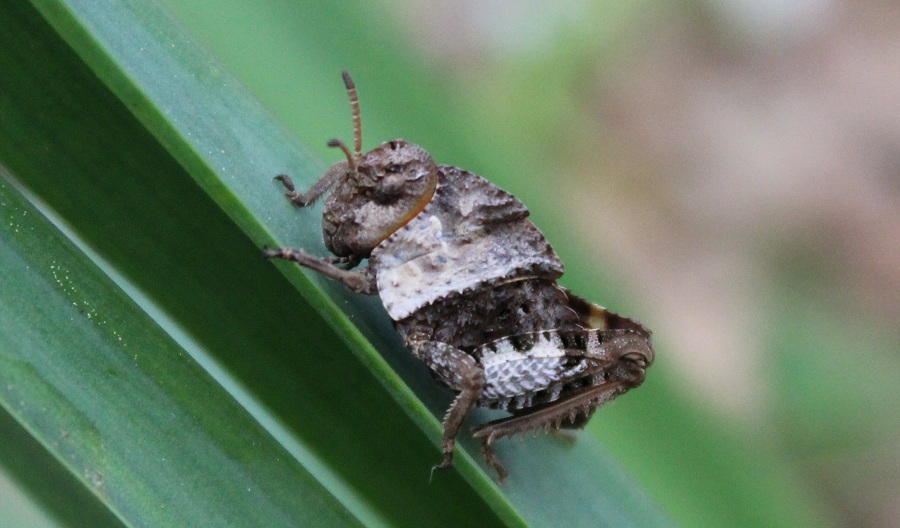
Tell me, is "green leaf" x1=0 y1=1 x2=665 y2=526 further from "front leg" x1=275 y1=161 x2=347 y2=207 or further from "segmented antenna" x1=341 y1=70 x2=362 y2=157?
"segmented antenna" x1=341 y1=70 x2=362 y2=157

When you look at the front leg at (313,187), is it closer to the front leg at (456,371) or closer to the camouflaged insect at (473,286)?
the camouflaged insect at (473,286)

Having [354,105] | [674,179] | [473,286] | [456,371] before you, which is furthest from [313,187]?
[674,179]

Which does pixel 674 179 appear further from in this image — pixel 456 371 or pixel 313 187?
pixel 313 187

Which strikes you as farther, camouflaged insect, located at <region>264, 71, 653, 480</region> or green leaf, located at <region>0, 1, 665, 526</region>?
camouflaged insect, located at <region>264, 71, 653, 480</region>

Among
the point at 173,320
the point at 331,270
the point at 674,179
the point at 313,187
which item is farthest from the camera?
the point at 674,179

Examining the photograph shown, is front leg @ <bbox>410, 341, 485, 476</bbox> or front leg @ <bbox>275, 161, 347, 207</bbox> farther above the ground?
front leg @ <bbox>275, 161, 347, 207</bbox>

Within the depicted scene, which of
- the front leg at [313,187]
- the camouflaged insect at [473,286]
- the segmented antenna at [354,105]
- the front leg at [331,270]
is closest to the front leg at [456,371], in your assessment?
the camouflaged insect at [473,286]

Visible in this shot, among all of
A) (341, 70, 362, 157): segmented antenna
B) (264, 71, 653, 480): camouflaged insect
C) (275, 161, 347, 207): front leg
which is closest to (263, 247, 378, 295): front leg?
(264, 71, 653, 480): camouflaged insect
